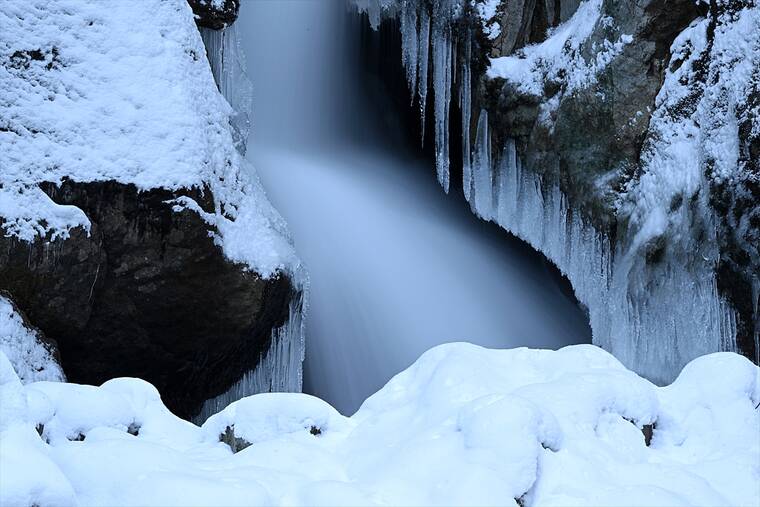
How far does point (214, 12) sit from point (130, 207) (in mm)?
2881

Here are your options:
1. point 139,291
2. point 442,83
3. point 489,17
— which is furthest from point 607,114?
point 139,291

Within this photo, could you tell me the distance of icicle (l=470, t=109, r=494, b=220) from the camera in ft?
31.7

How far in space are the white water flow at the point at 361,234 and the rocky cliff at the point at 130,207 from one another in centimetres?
147

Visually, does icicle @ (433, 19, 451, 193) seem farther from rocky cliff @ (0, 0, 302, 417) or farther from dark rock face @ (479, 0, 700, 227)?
rocky cliff @ (0, 0, 302, 417)

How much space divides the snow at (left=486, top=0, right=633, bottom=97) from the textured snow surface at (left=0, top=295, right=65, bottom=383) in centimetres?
563

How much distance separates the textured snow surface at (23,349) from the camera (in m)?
5.91

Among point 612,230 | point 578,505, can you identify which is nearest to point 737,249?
point 612,230

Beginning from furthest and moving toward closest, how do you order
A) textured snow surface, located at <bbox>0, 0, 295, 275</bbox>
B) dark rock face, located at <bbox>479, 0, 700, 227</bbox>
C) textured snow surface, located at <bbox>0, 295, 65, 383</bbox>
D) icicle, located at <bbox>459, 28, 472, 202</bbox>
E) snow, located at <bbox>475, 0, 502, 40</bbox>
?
icicle, located at <bbox>459, 28, 472, 202</bbox> < snow, located at <bbox>475, 0, 502, 40</bbox> < dark rock face, located at <bbox>479, 0, 700, 227</bbox> < textured snow surface, located at <bbox>0, 0, 295, 275</bbox> < textured snow surface, located at <bbox>0, 295, 65, 383</bbox>

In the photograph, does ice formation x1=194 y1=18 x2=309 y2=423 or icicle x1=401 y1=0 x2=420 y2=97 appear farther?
icicle x1=401 y1=0 x2=420 y2=97

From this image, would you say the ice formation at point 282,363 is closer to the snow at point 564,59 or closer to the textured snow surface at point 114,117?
the textured snow surface at point 114,117

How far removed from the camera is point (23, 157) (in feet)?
21.0

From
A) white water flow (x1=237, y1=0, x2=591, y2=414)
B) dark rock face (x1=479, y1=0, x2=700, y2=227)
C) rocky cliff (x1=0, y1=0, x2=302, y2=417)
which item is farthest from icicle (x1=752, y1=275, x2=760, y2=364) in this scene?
rocky cliff (x1=0, y1=0, x2=302, y2=417)

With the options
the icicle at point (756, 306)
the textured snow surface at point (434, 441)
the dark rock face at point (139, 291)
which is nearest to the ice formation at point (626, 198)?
the icicle at point (756, 306)

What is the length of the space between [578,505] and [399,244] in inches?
266
